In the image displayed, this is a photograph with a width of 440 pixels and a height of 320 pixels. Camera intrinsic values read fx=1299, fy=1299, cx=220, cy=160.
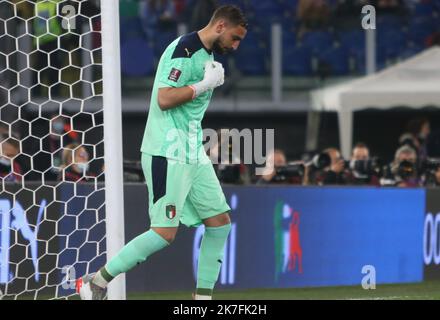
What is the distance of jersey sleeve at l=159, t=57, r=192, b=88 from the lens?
7383mm

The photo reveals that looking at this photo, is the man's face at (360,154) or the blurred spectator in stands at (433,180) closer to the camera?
the blurred spectator in stands at (433,180)

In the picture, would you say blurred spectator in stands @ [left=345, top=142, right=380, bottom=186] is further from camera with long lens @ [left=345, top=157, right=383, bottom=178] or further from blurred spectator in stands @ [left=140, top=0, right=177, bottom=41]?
blurred spectator in stands @ [left=140, top=0, right=177, bottom=41]

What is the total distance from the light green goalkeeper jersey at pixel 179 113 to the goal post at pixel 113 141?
1.19 ft

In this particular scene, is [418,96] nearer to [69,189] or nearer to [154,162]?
[69,189]

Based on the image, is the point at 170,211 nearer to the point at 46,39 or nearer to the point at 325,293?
the point at 325,293

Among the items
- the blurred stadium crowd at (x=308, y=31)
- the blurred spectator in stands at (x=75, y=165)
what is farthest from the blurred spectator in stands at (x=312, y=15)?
the blurred spectator in stands at (x=75, y=165)

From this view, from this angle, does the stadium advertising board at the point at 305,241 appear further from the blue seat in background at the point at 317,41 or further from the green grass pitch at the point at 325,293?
the blue seat in background at the point at 317,41

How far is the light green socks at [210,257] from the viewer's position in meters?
7.60

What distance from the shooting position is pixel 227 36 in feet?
Result: 24.5

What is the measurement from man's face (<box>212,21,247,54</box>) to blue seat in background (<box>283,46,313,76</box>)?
10.7 metres

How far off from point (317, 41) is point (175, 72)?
10991 millimetres

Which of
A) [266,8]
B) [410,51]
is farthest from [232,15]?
[410,51]

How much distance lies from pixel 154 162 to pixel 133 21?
10.3m

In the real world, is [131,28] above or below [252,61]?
above
